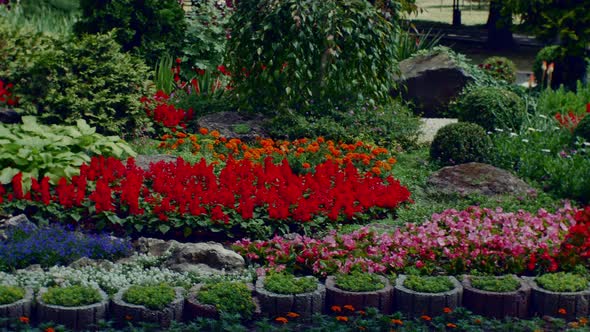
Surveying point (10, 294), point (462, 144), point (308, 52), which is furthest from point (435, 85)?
point (10, 294)

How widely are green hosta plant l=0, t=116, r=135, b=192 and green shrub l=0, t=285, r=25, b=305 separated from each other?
2034 millimetres

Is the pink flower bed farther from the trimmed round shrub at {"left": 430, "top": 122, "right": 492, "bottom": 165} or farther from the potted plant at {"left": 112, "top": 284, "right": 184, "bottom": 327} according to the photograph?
the trimmed round shrub at {"left": 430, "top": 122, "right": 492, "bottom": 165}

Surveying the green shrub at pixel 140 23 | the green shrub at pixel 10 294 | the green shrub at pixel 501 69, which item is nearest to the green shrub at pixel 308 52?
the green shrub at pixel 140 23

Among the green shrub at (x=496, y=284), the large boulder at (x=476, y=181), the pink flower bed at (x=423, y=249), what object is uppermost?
the large boulder at (x=476, y=181)

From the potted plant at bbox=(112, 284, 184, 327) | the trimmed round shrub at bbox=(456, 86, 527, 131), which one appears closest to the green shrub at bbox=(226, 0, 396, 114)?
the trimmed round shrub at bbox=(456, 86, 527, 131)

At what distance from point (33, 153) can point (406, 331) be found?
4.08m

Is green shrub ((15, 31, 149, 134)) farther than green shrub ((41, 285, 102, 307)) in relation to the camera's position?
Yes

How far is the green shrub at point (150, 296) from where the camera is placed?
19.6ft

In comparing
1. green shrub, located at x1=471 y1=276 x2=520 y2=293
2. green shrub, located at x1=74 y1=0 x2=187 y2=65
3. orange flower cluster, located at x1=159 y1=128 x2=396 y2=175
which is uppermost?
green shrub, located at x1=74 y1=0 x2=187 y2=65

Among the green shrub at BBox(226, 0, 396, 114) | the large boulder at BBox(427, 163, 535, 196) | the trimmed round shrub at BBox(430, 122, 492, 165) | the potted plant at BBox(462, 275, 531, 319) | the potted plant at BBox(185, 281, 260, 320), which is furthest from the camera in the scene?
the green shrub at BBox(226, 0, 396, 114)

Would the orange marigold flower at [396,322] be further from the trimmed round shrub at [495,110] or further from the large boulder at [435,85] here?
the large boulder at [435,85]

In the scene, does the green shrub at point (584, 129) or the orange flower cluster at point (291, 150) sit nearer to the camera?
the orange flower cluster at point (291, 150)

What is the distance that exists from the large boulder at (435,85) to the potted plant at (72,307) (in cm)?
827

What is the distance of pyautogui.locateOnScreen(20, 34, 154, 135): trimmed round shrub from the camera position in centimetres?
1037
